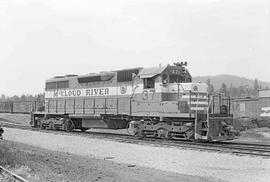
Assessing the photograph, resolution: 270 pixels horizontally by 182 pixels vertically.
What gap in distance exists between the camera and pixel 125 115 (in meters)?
18.6

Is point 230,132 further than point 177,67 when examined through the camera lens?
No

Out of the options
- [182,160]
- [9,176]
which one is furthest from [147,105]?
[9,176]

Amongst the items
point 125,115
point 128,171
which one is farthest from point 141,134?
point 128,171

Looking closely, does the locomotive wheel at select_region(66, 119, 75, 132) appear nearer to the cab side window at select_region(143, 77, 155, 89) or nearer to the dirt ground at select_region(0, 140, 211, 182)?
the cab side window at select_region(143, 77, 155, 89)

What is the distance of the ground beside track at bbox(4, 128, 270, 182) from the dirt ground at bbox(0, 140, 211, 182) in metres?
0.32

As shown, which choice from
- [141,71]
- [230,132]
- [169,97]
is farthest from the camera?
[141,71]

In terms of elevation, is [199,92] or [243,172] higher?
[199,92]

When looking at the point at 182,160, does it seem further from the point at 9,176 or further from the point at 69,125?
the point at 69,125

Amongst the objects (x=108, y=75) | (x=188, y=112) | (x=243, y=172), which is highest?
(x=108, y=75)

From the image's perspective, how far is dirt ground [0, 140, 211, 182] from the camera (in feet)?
25.9

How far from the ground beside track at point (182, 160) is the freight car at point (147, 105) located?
2.36 meters

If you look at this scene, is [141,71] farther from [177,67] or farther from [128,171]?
[128,171]

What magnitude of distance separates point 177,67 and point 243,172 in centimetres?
916

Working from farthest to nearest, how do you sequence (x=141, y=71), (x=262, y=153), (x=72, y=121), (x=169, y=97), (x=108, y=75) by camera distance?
(x=72, y=121)
(x=108, y=75)
(x=141, y=71)
(x=169, y=97)
(x=262, y=153)
